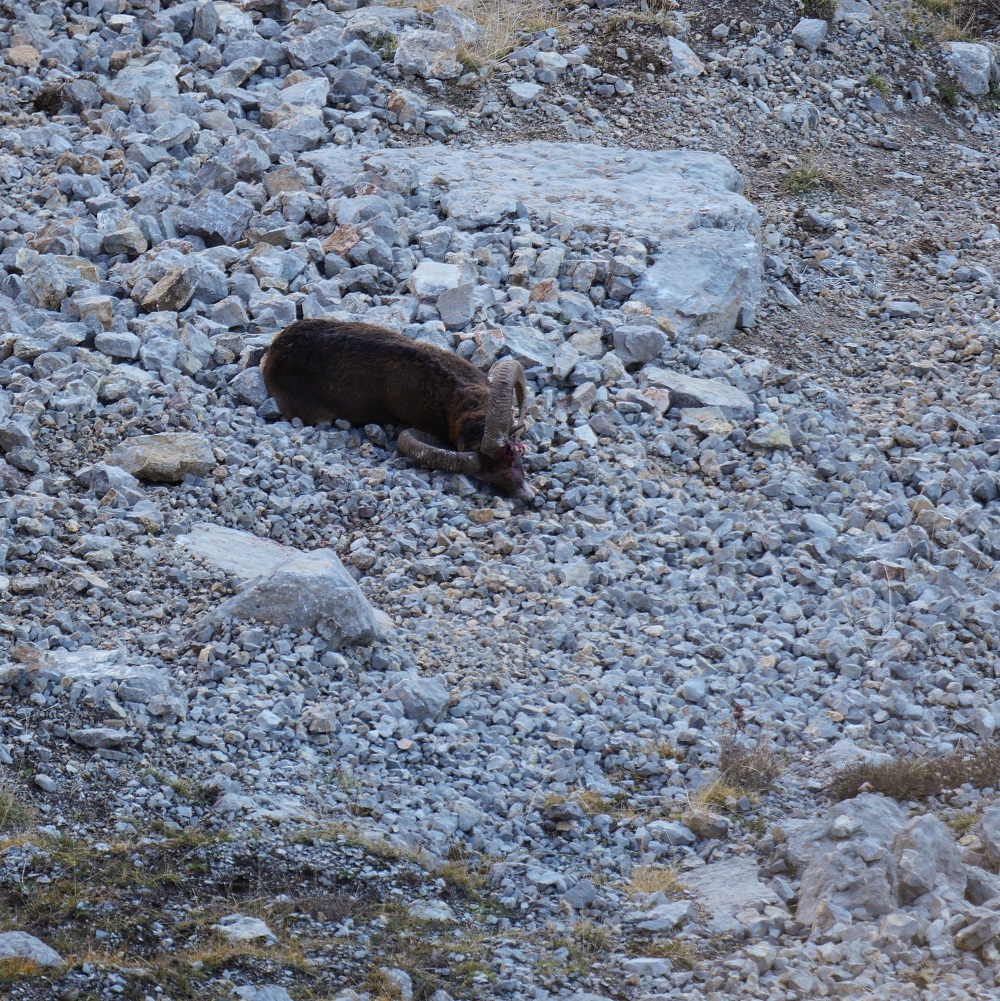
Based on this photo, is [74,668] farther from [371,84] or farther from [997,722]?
[371,84]

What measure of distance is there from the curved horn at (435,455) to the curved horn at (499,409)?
12 cm

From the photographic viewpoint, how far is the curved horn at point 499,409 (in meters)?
7.95

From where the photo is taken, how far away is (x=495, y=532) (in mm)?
7773

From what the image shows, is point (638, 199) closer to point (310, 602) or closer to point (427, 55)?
point (427, 55)

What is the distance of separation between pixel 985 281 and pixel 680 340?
3.14 m

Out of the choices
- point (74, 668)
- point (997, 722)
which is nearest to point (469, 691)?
point (74, 668)

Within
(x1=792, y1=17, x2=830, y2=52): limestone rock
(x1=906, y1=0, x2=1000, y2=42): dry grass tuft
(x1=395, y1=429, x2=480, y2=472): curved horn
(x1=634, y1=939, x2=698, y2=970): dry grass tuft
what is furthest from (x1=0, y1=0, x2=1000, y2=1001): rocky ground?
(x1=906, y1=0, x2=1000, y2=42): dry grass tuft

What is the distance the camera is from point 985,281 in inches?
435

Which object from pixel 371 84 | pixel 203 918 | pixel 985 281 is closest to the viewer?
pixel 203 918

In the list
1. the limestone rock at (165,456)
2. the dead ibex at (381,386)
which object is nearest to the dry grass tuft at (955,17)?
the dead ibex at (381,386)

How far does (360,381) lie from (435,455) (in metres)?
0.81

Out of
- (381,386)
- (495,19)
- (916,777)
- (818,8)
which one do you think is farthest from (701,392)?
(818,8)

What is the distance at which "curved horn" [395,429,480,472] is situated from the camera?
8070 mm

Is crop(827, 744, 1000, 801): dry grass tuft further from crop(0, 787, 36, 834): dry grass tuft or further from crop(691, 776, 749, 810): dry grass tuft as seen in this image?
crop(0, 787, 36, 834): dry grass tuft
